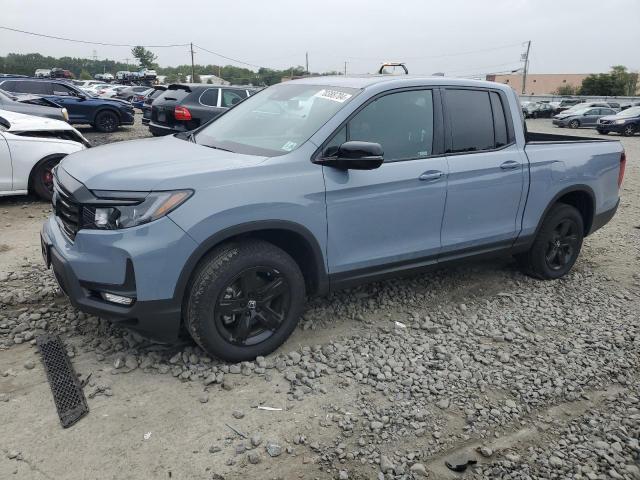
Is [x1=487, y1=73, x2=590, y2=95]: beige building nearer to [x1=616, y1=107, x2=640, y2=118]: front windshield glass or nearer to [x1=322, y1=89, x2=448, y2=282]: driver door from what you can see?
[x1=616, y1=107, x2=640, y2=118]: front windshield glass

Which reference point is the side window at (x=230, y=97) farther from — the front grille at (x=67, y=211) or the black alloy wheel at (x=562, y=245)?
the front grille at (x=67, y=211)

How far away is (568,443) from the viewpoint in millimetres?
2857

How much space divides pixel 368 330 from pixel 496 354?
92 centimetres

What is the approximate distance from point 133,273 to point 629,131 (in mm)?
28366

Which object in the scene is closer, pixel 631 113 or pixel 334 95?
pixel 334 95

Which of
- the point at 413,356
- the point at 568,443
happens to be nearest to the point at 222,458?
the point at 413,356

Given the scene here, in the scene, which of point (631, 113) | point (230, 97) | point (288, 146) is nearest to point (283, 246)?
point (288, 146)

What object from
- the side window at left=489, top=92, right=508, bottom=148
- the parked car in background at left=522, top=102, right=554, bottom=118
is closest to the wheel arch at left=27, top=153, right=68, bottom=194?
the side window at left=489, top=92, right=508, bottom=148

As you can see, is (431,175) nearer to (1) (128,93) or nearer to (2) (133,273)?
(2) (133,273)

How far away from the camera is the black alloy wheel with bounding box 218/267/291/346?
326cm

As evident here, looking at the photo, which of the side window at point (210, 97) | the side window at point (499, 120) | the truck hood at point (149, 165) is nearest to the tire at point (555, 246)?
the side window at point (499, 120)

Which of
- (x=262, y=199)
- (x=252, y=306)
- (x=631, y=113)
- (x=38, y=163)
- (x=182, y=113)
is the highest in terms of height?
(x=182, y=113)

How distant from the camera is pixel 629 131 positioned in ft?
84.3

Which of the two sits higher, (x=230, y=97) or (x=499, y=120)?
(x=230, y=97)
